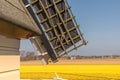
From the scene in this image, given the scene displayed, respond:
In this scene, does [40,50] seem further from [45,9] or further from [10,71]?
[10,71]

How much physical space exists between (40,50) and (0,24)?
12.8ft

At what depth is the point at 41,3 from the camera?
7.57 m

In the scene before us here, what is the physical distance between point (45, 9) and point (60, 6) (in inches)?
18.2

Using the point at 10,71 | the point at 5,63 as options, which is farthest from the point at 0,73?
the point at 10,71

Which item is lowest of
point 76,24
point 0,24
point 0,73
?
point 0,73

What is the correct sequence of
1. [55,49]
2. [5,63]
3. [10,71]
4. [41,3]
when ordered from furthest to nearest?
[55,49] → [41,3] → [10,71] → [5,63]

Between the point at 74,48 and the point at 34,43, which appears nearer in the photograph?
the point at 34,43

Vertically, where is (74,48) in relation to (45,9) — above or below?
below

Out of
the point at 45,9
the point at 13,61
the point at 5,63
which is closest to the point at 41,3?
the point at 45,9

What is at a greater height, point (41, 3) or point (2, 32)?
point (41, 3)

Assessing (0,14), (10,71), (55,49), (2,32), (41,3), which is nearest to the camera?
→ (0,14)

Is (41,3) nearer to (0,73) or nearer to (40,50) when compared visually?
(40,50)

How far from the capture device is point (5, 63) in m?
5.00

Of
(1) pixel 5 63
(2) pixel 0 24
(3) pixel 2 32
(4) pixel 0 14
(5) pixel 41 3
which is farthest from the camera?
(5) pixel 41 3
